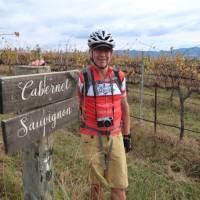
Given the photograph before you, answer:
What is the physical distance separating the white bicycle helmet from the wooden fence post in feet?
2.48

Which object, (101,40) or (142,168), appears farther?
(142,168)

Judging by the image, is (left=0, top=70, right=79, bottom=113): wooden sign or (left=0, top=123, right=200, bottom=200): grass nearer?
(left=0, top=70, right=79, bottom=113): wooden sign

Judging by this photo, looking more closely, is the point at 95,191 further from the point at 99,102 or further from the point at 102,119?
the point at 99,102

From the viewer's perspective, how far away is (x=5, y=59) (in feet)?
71.8

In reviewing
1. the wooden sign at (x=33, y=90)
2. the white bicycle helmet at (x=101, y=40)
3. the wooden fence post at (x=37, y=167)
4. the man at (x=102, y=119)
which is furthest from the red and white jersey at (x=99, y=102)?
the wooden fence post at (x=37, y=167)

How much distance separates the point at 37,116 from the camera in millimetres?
2020

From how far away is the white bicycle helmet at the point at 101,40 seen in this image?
9.32ft

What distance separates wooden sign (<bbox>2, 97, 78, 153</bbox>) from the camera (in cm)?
179

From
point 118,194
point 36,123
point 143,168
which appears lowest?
point 143,168

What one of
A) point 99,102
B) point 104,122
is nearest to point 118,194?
point 104,122

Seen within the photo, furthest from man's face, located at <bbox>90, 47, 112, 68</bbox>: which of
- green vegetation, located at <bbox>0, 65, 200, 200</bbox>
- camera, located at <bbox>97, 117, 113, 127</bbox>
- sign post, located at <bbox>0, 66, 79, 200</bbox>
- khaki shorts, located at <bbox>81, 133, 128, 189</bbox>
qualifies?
green vegetation, located at <bbox>0, 65, 200, 200</bbox>

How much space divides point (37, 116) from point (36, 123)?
4 centimetres

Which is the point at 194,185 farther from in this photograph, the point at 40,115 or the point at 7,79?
the point at 7,79

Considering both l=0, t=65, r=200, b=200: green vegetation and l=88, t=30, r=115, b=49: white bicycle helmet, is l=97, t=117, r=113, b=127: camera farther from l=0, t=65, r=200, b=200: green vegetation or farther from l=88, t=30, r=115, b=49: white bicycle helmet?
l=88, t=30, r=115, b=49: white bicycle helmet
